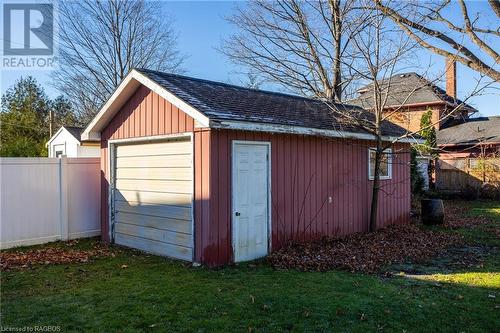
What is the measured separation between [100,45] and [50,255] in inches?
833

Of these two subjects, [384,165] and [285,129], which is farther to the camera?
[384,165]

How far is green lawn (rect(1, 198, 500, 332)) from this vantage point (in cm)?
462

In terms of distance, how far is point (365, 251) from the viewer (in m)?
8.50

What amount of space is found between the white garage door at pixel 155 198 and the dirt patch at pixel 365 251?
6.44 ft

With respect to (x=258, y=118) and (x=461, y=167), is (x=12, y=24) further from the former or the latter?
(x=461, y=167)

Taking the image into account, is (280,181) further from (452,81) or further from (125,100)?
(452,81)

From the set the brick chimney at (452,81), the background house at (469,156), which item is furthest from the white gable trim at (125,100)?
the brick chimney at (452,81)

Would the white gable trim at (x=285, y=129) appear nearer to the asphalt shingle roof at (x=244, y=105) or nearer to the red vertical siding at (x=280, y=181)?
the asphalt shingle roof at (x=244, y=105)

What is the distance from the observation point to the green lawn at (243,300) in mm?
4617

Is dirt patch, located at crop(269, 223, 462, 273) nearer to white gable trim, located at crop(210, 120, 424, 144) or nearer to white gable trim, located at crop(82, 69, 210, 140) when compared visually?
white gable trim, located at crop(210, 120, 424, 144)

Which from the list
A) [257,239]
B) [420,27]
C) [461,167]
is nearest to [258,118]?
[257,239]

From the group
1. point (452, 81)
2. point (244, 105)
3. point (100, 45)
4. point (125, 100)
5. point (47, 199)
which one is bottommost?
point (47, 199)

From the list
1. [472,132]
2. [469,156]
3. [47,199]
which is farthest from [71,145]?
[472,132]

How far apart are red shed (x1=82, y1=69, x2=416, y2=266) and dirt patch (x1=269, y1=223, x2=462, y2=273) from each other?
0.38m
